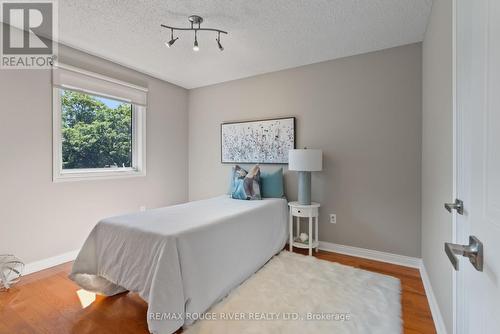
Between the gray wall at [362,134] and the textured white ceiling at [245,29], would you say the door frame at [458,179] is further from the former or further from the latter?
the gray wall at [362,134]

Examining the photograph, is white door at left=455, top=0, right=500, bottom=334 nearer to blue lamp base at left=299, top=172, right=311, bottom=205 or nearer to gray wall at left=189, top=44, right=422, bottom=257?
gray wall at left=189, top=44, right=422, bottom=257

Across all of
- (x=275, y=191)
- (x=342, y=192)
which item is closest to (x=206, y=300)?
(x=275, y=191)

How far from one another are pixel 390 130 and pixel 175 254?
2.50m

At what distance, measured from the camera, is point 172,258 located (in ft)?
4.94

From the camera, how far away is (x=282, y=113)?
10.6 ft

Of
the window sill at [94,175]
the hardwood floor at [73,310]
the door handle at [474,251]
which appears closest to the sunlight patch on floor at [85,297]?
the hardwood floor at [73,310]

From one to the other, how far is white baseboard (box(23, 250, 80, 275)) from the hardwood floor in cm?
8

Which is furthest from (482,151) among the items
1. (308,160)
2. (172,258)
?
(308,160)

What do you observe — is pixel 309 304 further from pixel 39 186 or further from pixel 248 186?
pixel 39 186

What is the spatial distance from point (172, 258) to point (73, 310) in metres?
1.00

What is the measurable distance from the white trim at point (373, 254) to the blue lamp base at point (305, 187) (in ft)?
2.06

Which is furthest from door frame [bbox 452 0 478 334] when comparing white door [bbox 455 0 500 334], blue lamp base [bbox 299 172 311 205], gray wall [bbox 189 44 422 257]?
blue lamp base [bbox 299 172 311 205]

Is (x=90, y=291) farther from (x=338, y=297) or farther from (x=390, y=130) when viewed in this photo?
(x=390, y=130)

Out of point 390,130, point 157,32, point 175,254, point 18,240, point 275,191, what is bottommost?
point 18,240
